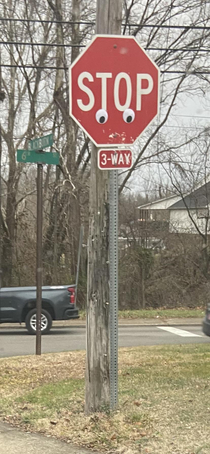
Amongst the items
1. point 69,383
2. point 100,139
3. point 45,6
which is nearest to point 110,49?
point 100,139

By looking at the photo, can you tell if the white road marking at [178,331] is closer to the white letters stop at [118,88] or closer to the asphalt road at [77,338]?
the asphalt road at [77,338]

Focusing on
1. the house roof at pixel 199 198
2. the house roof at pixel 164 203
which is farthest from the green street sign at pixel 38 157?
the house roof at pixel 164 203

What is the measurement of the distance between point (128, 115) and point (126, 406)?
2.67 m

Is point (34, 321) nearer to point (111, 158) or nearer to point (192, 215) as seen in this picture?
point (111, 158)

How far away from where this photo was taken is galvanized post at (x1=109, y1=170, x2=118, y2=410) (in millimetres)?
5621

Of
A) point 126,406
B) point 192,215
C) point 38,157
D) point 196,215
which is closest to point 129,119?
point 126,406

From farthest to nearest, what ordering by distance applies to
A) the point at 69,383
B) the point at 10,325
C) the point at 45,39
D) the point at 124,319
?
the point at 45,39, the point at 124,319, the point at 10,325, the point at 69,383

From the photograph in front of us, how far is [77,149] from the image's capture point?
2348cm

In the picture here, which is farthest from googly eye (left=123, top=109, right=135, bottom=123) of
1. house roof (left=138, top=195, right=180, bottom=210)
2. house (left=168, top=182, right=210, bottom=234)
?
house roof (left=138, top=195, right=180, bottom=210)

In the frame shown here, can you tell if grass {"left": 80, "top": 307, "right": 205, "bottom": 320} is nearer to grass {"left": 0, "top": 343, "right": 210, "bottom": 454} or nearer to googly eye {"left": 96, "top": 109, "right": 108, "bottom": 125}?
grass {"left": 0, "top": 343, "right": 210, "bottom": 454}

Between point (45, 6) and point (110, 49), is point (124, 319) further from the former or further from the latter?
point (110, 49)

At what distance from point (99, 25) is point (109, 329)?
2769 mm

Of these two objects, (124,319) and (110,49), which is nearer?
(110,49)

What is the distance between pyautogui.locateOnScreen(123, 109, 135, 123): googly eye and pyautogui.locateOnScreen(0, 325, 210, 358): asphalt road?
7.37m
